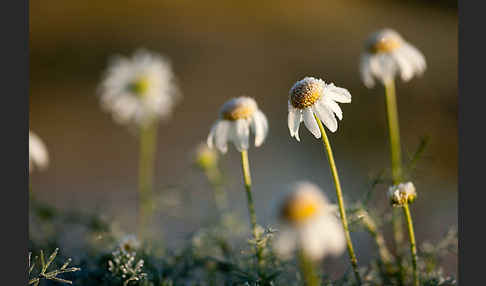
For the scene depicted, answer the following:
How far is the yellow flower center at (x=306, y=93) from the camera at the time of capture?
0.58 m

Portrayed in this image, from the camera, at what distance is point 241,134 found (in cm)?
65

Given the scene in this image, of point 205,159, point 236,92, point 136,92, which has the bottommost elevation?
point 205,159

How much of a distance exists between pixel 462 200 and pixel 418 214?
29.7 inches

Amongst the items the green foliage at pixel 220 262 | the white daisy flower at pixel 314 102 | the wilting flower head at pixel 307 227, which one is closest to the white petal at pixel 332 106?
the white daisy flower at pixel 314 102

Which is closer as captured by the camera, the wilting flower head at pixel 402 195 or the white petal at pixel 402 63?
the wilting flower head at pixel 402 195

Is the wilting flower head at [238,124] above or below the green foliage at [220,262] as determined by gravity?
above

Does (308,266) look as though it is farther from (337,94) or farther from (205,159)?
(205,159)

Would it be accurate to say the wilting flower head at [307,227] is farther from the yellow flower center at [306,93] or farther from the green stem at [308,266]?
the yellow flower center at [306,93]

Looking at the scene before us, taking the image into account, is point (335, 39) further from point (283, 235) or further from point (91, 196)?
point (283, 235)

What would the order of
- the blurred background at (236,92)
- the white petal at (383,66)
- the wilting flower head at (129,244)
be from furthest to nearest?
the blurred background at (236,92) < the white petal at (383,66) < the wilting flower head at (129,244)

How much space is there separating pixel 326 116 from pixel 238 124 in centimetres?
14

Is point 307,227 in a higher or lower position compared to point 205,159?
lower

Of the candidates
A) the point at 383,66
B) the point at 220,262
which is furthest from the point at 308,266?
the point at 383,66

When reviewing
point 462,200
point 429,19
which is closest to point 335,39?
point 429,19
